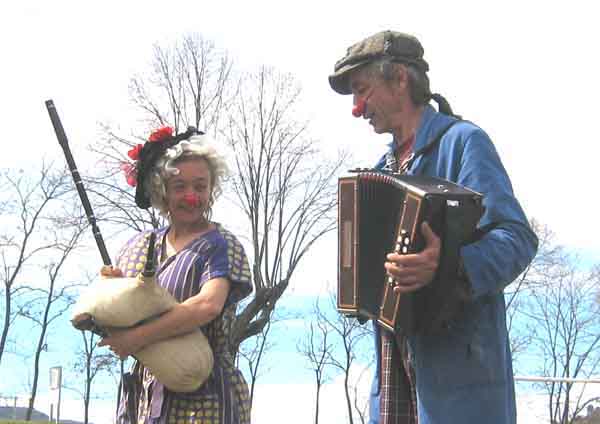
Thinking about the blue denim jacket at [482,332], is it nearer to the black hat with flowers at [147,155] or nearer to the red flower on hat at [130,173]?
the black hat with flowers at [147,155]

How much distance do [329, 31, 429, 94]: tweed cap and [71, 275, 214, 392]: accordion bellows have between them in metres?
0.98

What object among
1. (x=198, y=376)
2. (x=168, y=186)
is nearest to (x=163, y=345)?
(x=198, y=376)

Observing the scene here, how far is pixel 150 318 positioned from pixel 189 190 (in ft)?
1.76

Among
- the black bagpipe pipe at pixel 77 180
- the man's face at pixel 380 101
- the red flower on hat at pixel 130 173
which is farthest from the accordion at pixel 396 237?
the red flower on hat at pixel 130 173

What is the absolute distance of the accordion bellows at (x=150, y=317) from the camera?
298 centimetres

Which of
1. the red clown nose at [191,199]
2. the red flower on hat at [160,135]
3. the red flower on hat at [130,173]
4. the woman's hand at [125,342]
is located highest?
the red flower on hat at [160,135]

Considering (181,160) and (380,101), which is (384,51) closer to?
(380,101)

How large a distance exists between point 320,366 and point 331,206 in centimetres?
648

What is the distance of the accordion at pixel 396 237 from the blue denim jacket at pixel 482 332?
70mm

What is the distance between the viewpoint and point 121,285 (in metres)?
3.01

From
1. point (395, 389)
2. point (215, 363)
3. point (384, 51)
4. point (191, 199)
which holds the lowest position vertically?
point (395, 389)

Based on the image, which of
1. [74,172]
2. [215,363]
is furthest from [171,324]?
[74,172]

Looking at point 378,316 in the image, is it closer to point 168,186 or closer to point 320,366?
point 168,186

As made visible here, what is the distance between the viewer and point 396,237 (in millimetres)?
2604
